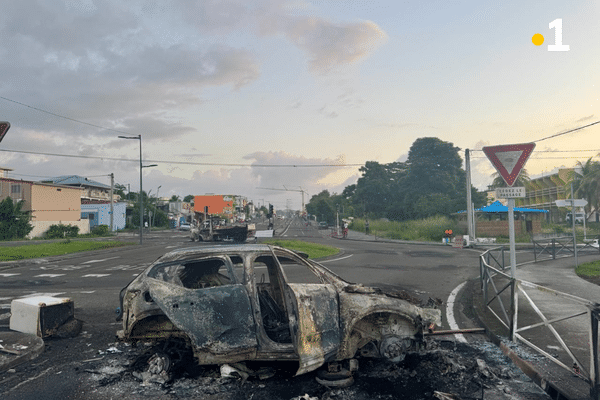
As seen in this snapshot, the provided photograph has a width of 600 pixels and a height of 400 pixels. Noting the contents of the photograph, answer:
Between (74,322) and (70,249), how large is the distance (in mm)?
19865

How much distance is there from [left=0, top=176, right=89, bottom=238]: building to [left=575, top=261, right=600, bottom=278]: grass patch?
47.3m

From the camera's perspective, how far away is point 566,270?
530 inches

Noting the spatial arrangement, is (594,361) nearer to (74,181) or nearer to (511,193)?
(511,193)

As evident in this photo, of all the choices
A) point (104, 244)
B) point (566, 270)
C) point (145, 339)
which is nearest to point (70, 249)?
point (104, 244)

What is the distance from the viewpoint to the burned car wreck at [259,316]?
438 cm

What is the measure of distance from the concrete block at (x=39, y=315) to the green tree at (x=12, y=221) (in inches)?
1555

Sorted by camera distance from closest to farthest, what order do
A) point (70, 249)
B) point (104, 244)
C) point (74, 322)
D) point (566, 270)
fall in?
1. point (74, 322)
2. point (566, 270)
3. point (70, 249)
4. point (104, 244)

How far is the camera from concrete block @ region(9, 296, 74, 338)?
21.0 ft

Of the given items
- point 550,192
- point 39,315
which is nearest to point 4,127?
point 39,315

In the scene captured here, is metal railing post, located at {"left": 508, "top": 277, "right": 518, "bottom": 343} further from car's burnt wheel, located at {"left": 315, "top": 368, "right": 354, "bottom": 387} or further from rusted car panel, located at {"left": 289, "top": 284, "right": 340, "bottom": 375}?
rusted car panel, located at {"left": 289, "top": 284, "right": 340, "bottom": 375}

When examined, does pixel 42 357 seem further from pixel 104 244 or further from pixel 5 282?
pixel 104 244

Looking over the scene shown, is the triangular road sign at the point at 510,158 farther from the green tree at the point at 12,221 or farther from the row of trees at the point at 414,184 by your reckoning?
the row of trees at the point at 414,184

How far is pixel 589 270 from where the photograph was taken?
13094mm

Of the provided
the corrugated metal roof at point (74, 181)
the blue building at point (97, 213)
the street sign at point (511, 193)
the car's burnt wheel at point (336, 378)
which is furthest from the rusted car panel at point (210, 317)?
the corrugated metal roof at point (74, 181)
